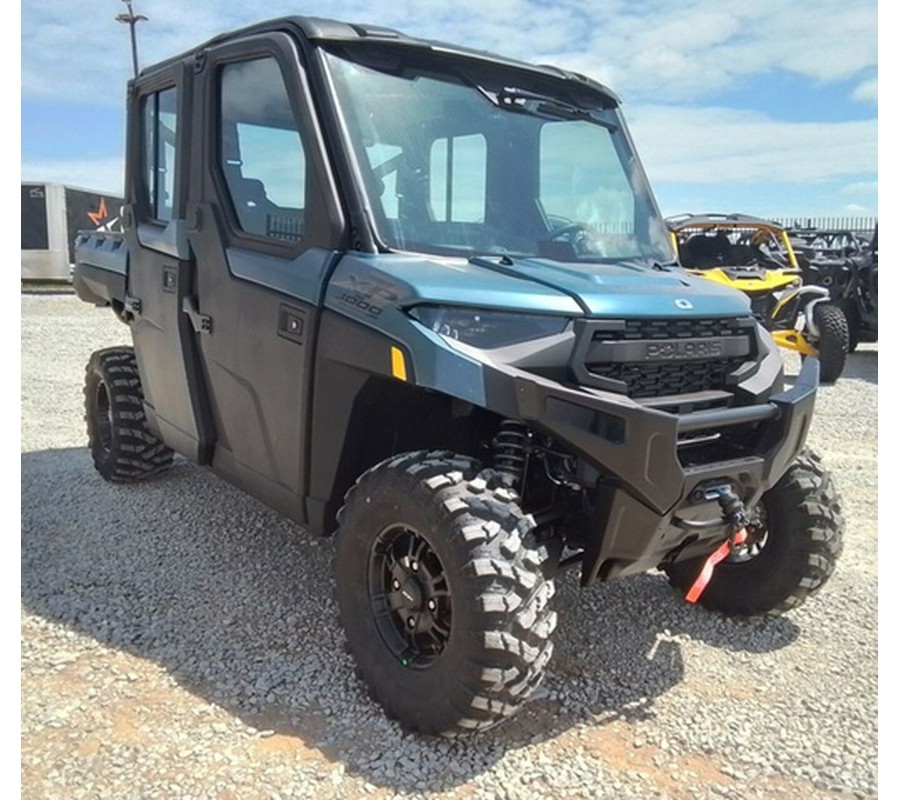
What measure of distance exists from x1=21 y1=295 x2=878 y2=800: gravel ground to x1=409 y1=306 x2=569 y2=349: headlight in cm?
139

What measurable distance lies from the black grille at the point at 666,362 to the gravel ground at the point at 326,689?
1202 millimetres

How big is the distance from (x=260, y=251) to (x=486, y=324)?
1225mm

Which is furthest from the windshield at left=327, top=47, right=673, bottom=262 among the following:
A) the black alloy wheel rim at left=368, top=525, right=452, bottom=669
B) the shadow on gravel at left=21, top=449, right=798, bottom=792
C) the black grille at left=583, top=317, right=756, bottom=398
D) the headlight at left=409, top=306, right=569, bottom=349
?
the shadow on gravel at left=21, top=449, right=798, bottom=792

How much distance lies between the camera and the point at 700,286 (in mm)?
3461

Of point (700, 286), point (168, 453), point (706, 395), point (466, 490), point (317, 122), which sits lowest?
point (168, 453)

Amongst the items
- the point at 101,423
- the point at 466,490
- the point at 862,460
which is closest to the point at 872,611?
the point at 466,490

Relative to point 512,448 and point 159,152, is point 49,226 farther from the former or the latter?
point 512,448

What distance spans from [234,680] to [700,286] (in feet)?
7.87

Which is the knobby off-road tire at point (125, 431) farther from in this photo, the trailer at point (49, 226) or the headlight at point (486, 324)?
the trailer at point (49, 226)

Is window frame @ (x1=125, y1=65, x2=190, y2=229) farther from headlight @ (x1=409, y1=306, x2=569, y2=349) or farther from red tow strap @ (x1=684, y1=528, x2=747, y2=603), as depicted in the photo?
red tow strap @ (x1=684, y1=528, x2=747, y2=603)

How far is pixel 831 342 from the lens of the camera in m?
10.5

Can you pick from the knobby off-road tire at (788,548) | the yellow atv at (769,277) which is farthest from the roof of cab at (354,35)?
the yellow atv at (769,277)

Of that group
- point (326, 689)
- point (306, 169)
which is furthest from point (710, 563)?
point (306, 169)

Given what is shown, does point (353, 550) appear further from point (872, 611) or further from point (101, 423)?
point (101, 423)
